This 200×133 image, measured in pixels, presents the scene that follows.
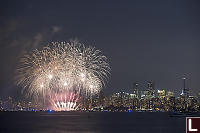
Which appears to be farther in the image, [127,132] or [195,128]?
[127,132]

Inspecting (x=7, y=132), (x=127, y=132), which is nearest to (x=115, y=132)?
(x=127, y=132)

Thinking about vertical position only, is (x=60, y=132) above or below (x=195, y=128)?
below

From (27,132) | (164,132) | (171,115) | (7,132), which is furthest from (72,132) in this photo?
(171,115)

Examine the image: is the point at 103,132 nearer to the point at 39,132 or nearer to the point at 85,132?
the point at 85,132

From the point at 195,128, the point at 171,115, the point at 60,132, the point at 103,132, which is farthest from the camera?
the point at 171,115

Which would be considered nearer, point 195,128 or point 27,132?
point 195,128

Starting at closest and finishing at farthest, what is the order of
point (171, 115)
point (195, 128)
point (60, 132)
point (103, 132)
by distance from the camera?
point (195, 128) → point (60, 132) → point (103, 132) → point (171, 115)

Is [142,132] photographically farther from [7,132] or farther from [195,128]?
[195,128]

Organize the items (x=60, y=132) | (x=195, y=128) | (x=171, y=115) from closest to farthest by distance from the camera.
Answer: (x=195, y=128)
(x=60, y=132)
(x=171, y=115)

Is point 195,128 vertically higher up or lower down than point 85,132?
higher up
